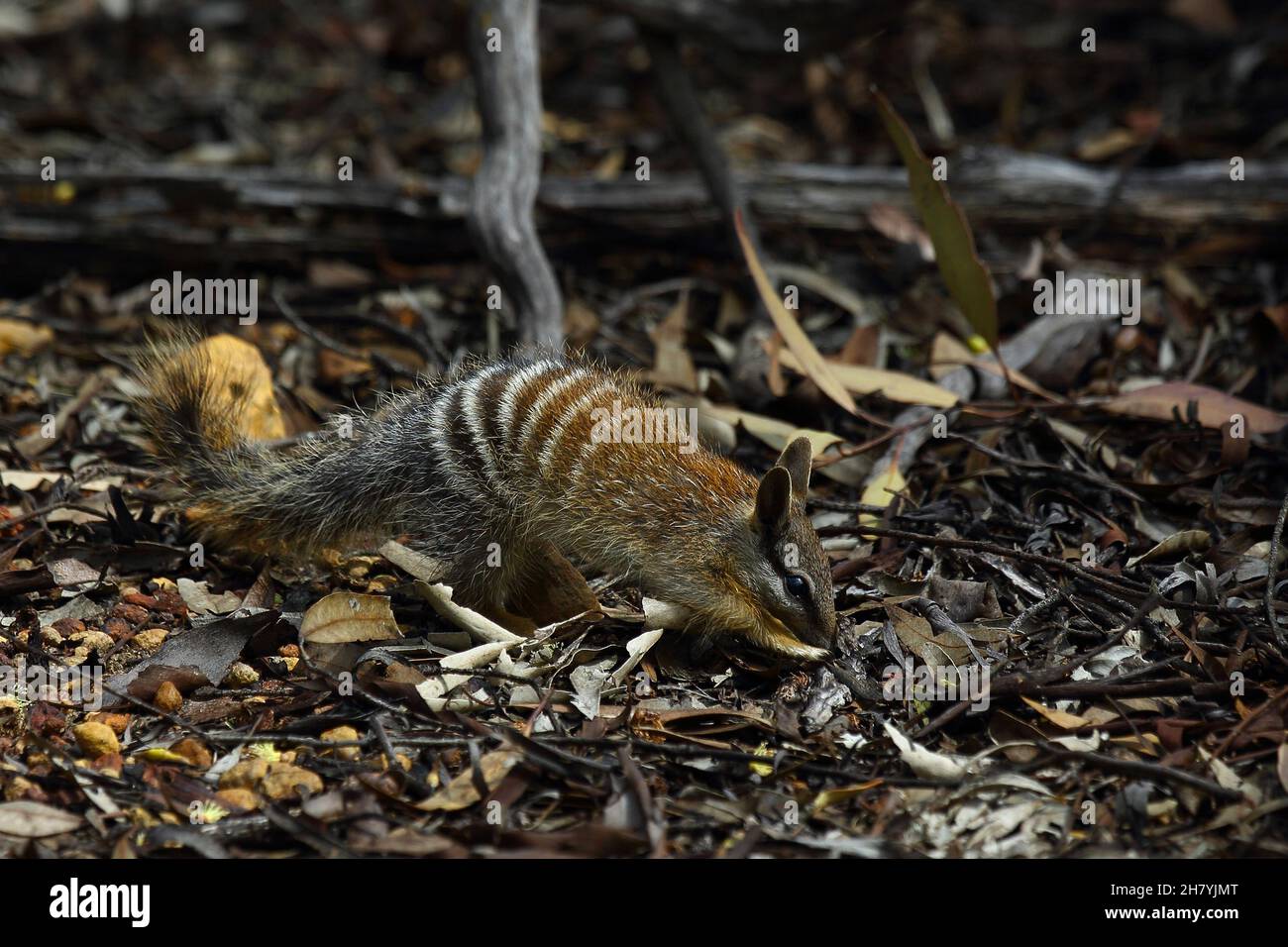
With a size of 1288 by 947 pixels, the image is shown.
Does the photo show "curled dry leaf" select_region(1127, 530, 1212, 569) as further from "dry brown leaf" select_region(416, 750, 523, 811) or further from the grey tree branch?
the grey tree branch

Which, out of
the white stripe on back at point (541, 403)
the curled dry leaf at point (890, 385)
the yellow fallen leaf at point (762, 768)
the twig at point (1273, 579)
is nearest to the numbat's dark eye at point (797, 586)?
the yellow fallen leaf at point (762, 768)

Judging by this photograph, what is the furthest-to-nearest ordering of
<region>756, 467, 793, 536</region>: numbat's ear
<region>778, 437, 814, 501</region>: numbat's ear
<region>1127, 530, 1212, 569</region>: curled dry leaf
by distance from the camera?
1. <region>1127, 530, 1212, 569</region>: curled dry leaf
2. <region>778, 437, 814, 501</region>: numbat's ear
3. <region>756, 467, 793, 536</region>: numbat's ear

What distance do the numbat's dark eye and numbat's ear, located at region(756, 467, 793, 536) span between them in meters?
0.18

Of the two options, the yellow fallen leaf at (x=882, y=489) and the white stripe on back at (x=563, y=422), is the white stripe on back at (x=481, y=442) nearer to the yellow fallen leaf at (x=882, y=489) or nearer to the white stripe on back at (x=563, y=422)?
Result: the white stripe on back at (x=563, y=422)

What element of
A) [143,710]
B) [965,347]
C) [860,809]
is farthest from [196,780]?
[965,347]

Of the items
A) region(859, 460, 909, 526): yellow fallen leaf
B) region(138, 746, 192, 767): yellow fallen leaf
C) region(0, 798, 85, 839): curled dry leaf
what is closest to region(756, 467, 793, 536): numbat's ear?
region(859, 460, 909, 526): yellow fallen leaf

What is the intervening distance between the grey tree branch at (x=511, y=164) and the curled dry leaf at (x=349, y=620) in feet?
5.61

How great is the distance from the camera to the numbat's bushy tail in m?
4.67

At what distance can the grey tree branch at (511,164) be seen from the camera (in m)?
5.76

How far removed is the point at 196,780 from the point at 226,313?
11.2ft

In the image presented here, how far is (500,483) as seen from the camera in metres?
4.82

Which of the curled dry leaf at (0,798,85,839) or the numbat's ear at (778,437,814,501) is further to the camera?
the numbat's ear at (778,437,814,501)
